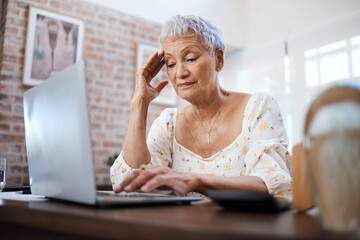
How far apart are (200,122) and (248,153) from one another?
1.53 feet

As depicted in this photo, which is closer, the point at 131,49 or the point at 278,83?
the point at 131,49

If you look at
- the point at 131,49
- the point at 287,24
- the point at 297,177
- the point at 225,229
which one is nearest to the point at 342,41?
the point at 287,24

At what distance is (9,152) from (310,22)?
3453 millimetres

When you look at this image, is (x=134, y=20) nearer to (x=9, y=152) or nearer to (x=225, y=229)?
(x=9, y=152)

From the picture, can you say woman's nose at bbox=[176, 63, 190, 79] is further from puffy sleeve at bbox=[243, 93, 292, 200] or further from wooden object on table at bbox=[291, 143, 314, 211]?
wooden object on table at bbox=[291, 143, 314, 211]

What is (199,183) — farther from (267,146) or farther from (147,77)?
(147,77)

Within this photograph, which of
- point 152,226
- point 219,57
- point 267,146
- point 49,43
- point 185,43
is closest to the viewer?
point 152,226

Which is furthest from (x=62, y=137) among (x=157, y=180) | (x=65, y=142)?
(x=157, y=180)

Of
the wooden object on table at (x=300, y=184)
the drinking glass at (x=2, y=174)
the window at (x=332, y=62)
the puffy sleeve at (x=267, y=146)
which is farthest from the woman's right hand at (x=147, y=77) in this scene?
the window at (x=332, y=62)

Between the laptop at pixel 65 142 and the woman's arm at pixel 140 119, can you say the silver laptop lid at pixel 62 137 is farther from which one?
the woman's arm at pixel 140 119

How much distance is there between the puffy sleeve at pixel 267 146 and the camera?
38.7 inches

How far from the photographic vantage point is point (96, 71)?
3.44 metres

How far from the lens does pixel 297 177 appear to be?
0.67 metres

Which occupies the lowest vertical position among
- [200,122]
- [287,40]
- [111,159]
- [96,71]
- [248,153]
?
[111,159]
